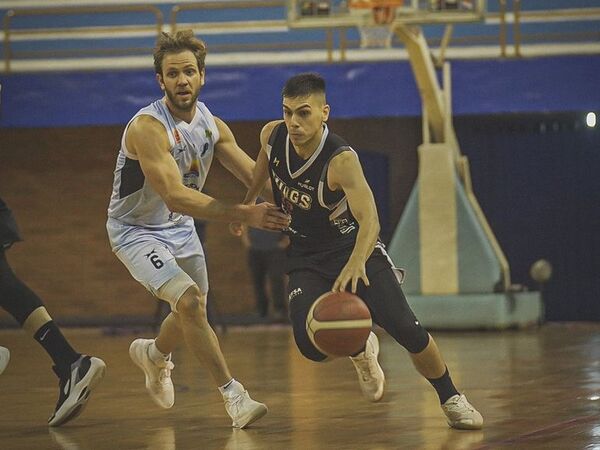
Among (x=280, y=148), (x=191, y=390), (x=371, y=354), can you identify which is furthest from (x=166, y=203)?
(x=191, y=390)

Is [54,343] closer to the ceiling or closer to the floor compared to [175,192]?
closer to the floor

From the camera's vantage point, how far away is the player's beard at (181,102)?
231 inches

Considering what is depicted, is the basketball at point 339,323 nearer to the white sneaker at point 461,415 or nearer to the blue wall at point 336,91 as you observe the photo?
the white sneaker at point 461,415

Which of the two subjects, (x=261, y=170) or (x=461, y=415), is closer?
(x=461, y=415)

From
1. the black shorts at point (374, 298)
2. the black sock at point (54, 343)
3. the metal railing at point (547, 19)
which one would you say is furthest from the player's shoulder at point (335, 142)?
the metal railing at point (547, 19)

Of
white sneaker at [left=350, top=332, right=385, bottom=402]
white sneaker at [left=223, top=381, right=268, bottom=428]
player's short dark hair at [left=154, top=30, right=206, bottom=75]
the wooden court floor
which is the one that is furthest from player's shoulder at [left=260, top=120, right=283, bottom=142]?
the wooden court floor

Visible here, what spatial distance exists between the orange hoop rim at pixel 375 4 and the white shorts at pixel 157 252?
6154 millimetres

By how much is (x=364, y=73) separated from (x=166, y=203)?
8.47m

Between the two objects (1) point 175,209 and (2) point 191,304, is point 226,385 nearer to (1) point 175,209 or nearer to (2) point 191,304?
(2) point 191,304

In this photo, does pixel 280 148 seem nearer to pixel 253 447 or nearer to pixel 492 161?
pixel 253 447

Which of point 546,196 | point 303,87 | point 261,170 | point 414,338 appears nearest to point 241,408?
point 414,338

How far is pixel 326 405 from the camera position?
6.65m

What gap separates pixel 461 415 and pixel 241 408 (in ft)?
3.33

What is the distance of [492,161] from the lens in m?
15.2
